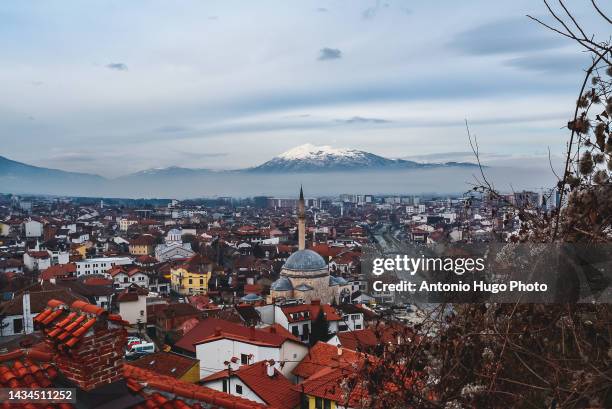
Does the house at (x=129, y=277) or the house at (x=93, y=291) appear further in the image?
the house at (x=129, y=277)

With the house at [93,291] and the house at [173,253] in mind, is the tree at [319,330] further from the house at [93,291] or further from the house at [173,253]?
the house at [173,253]

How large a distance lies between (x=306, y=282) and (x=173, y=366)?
17.3 meters

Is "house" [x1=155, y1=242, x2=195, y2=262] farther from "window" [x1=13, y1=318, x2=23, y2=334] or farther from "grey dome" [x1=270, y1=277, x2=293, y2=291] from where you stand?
"window" [x1=13, y1=318, x2=23, y2=334]

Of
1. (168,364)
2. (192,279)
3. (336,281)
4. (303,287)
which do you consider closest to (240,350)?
(168,364)

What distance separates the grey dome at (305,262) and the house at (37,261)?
68.8 feet

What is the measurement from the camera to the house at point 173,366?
42.2 feet

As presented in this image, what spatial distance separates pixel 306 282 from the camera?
99.4 ft

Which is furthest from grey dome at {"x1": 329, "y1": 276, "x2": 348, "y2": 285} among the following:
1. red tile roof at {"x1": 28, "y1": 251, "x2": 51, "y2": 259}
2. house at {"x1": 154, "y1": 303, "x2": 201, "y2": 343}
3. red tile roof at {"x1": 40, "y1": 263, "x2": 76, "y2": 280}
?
red tile roof at {"x1": 28, "y1": 251, "x2": 51, "y2": 259}

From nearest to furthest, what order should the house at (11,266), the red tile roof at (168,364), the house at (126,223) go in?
the red tile roof at (168,364)
the house at (11,266)
the house at (126,223)

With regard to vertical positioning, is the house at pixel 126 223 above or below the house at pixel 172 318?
above

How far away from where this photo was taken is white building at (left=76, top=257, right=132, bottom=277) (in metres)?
40.5

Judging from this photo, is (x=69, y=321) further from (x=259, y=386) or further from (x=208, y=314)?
(x=208, y=314)

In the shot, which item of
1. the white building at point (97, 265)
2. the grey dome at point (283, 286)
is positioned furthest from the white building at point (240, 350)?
the white building at point (97, 265)

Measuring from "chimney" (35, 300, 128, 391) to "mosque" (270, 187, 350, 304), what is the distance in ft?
Result: 82.4
